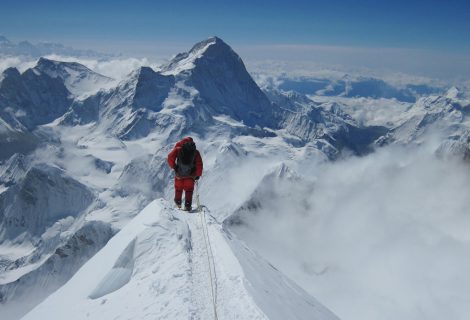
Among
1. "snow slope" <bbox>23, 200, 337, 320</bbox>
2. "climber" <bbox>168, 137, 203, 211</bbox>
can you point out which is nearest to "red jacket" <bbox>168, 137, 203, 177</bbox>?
"climber" <bbox>168, 137, 203, 211</bbox>

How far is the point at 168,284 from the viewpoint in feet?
50.0

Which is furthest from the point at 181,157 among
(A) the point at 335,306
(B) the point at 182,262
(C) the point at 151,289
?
(A) the point at 335,306

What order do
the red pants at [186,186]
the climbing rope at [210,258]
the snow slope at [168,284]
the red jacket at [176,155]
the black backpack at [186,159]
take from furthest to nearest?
the red pants at [186,186] → the red jacket at [176,155] → the black backpack at [186,159] → the climbing rope at [210,258] → the snow slope at [168,284]

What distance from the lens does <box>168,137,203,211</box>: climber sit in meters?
24.4

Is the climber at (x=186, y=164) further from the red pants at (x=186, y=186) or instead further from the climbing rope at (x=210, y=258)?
the climbing rope at (x=210, y=258)

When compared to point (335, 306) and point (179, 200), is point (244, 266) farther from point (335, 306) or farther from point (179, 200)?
point (335, 306)

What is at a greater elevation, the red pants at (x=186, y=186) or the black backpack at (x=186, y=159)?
the black backpack at (x=186, y=159)

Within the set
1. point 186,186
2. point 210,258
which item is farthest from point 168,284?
point 186,186

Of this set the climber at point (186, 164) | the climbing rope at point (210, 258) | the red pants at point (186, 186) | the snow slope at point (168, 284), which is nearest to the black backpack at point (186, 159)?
the climber at point (186, 164)

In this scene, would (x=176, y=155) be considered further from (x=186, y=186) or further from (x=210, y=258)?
(x=210, y=258)

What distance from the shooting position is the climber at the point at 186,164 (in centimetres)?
2442

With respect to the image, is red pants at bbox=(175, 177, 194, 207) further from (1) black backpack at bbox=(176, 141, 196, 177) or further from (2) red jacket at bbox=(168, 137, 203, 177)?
(2) red jacket at bbox=(168, 137, 203, 177)

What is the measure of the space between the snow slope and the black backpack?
3.60 metres

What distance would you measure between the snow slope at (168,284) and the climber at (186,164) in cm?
356
